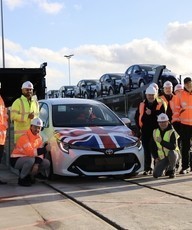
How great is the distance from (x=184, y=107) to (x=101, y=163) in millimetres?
2232

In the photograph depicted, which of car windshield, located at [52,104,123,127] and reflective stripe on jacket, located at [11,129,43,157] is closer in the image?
reflective stripe on jacket, located at [11,129,43,157]

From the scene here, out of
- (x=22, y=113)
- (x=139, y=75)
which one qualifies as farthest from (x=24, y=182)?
(x=139, y=75)

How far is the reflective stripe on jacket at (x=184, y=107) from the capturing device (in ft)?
31.7

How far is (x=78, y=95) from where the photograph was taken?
1144 inches

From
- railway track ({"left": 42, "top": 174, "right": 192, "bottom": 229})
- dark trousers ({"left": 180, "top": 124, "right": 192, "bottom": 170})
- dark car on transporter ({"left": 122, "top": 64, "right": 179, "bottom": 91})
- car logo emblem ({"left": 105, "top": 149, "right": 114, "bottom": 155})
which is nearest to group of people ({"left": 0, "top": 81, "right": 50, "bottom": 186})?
railway track ({"left": 42, "top": 174, "right": 192, "bottom": 229})

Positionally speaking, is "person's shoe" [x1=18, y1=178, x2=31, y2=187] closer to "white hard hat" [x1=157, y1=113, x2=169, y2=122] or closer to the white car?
the white car

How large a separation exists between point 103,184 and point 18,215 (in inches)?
97.1

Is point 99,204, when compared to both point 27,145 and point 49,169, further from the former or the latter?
point 27,145

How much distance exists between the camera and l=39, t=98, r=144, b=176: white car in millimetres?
8516

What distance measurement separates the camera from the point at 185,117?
31.7 feet

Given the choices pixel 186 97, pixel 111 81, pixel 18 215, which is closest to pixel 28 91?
pixel 186 97

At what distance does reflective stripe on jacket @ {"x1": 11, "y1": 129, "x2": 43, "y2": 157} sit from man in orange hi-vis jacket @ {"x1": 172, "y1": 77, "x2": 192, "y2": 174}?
2.87 meters

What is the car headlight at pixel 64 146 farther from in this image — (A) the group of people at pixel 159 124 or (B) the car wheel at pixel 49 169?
(A) the group of people at pixel 159 124

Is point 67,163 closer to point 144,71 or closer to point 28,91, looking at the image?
point 28,91
